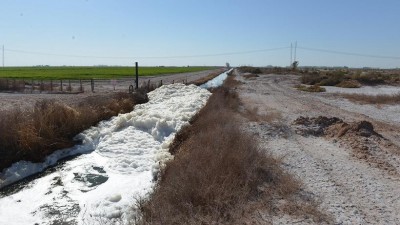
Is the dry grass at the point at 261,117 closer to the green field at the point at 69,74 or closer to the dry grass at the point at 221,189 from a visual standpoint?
the dry grass at the point at 221,189

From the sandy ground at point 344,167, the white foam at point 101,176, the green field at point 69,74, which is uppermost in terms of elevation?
the green field at point 69,74

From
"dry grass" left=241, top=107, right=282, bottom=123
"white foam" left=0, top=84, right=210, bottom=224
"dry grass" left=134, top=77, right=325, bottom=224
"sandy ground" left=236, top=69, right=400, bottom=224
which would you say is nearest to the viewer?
"dry grass" left=134, top=77, right=325, bottom=224

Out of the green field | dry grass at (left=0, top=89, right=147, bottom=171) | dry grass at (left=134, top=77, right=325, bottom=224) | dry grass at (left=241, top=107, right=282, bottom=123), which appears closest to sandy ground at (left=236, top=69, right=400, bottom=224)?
dry grass at (left=134, top=77, right=325, bottom=224)

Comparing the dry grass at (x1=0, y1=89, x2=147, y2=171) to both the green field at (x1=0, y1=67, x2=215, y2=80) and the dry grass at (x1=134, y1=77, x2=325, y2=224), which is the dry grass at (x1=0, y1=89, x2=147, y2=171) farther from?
the green field at (x1=0, y1=67, x2=215, y2=80)

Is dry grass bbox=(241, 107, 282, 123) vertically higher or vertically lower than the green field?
lower

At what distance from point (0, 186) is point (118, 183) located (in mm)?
3724

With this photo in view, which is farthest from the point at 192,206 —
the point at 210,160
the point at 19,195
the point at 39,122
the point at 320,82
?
the point at 320,82

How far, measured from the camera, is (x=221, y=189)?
7641 mm

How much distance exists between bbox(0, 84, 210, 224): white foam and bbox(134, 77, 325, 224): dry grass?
Result: 1.33m

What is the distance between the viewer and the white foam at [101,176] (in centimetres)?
956

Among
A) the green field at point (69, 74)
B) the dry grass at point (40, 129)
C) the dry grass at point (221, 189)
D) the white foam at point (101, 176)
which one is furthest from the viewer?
the green field at point (69, 74)

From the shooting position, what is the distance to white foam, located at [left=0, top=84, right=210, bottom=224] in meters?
9.56

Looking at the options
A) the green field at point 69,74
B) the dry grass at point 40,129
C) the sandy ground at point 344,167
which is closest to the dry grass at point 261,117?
the sandy ground at point 344,167

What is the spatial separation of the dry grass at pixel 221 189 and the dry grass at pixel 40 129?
20.3 feet
